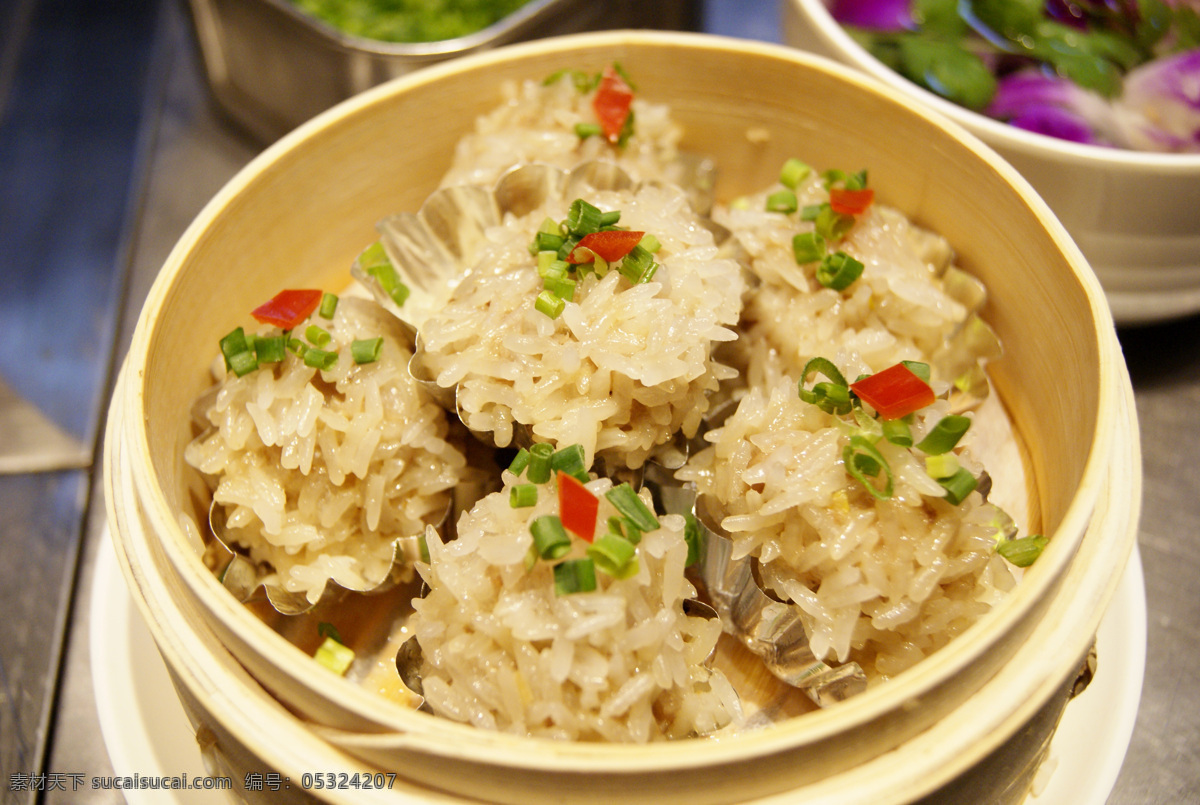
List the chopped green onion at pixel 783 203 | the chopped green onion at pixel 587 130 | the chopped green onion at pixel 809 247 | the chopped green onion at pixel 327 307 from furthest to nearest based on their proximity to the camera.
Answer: the chopped green onion at pixel 587 130, the chopped green onion at pixel 783 203, the chopped green onion at pixel 809 247, the chopped green onion at pixel 327 307

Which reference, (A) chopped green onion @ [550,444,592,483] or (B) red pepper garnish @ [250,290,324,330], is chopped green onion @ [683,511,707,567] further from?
(B) red pepper garnish @ [250,290,324,330]

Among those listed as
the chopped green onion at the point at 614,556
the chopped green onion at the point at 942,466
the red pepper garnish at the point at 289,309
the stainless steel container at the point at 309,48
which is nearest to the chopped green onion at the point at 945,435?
the chopped green onion at the point at 942,466

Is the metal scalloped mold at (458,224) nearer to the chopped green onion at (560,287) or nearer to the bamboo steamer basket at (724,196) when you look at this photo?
the bamboo steamer basket at (724,196)

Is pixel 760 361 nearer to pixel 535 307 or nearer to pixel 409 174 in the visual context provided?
pixel 535 307

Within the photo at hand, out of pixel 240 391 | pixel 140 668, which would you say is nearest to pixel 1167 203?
pixel 240 391

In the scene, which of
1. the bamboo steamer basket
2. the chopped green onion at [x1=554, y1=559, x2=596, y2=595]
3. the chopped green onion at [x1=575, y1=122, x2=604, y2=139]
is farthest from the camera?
the chopped green onion at [x1=575, y1=122, x2=604, y2=139]

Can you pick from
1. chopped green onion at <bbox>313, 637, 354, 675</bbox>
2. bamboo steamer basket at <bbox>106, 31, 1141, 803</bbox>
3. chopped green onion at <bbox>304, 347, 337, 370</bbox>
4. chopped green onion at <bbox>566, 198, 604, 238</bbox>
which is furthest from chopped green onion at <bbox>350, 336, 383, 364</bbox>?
chopped green onion at <bbox>313, 637, 354, 675</bbox>
